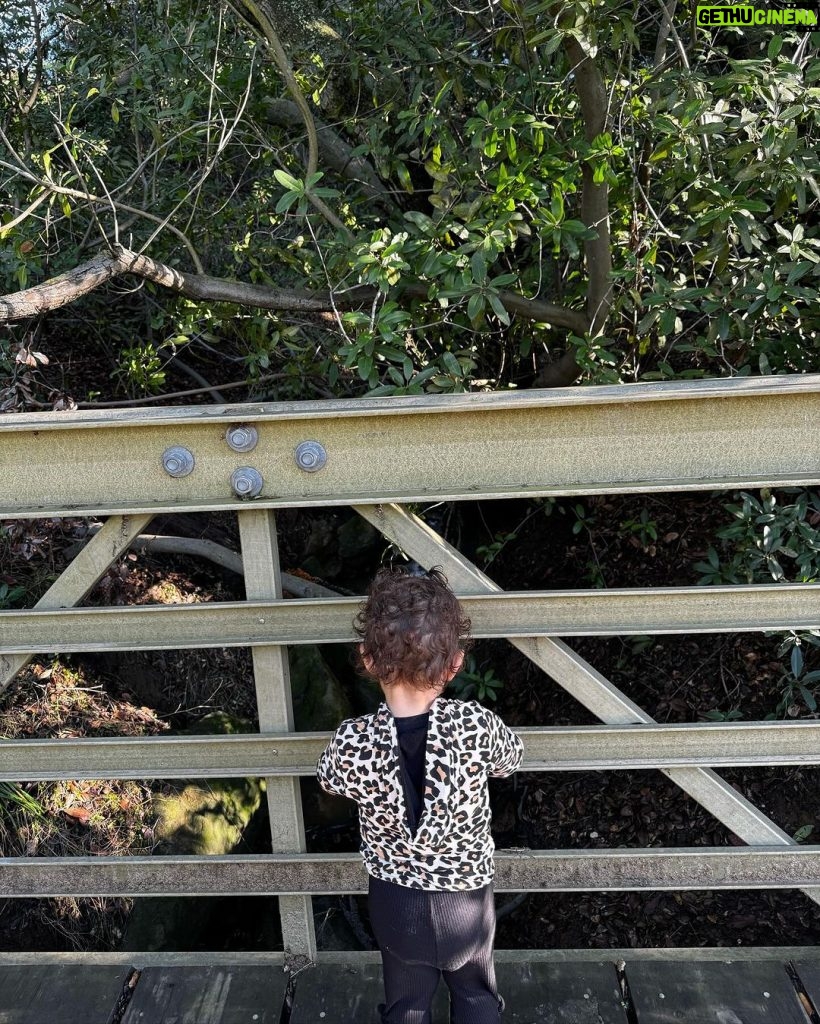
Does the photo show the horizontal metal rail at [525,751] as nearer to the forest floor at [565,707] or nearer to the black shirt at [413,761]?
the black shirt at [413,761]

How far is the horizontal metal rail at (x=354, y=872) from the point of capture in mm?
2258

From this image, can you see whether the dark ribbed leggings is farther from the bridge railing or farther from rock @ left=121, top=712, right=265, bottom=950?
rock @ left=121, top=712, right=265, bottom=950

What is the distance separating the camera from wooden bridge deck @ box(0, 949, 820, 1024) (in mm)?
2230

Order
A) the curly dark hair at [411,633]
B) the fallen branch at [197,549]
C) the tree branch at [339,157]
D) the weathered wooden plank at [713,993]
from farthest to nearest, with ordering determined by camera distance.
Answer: the fallen branch at [197,549]
the tree branch at [339,157]
the weathered wooden plank at [713,993]
the curly dark hair at [411,633]

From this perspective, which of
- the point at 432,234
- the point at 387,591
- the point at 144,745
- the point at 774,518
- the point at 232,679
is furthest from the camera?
the point at 232,679

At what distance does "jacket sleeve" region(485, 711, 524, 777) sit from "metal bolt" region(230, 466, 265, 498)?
724 mm

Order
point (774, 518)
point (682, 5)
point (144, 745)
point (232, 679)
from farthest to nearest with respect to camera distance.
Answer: point (232, 679)
point (682, 5)
point (774, 518)
point (144, 745)

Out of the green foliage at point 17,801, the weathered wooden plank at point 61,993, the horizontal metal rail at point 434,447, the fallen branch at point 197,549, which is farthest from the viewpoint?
the fallen branch at point 197,549

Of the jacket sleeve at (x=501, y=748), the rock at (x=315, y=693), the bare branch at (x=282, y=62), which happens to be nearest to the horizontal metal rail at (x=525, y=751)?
the jacket sleeve at (x=501, y=748)

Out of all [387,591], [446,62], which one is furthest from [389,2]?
[387,591]

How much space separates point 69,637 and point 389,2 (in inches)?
107

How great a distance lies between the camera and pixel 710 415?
195 centimetres

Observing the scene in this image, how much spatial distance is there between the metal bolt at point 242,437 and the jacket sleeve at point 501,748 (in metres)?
0.80

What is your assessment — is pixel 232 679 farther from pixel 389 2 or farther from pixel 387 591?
pixel 389 2
